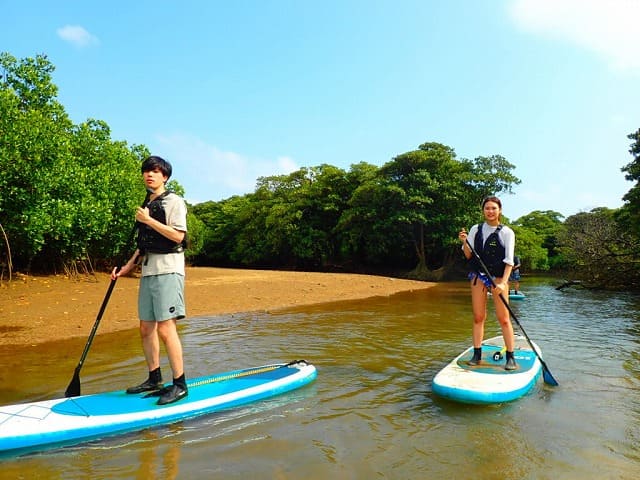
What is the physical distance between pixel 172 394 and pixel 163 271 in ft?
3.84

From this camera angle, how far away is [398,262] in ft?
143

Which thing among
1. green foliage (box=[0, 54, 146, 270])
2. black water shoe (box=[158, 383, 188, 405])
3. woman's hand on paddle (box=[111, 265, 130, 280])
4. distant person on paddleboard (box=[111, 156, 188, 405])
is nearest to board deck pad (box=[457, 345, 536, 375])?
black water shoe (box=[158, 383, 188, 405])

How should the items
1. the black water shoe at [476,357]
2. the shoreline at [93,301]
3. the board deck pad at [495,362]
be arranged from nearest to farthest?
the board deck pad at [495,362] < the black water shoe at [476,357] < the shoreline at [93,301]

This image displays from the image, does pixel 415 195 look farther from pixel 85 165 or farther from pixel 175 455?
pixel 175 455

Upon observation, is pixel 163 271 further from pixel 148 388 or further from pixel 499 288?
pixel 499 288

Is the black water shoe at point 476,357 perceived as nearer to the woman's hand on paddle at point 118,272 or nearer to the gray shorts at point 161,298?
the gray shorts at point 161,298

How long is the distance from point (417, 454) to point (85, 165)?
18.7 metres

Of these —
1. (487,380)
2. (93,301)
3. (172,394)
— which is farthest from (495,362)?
(93,301)

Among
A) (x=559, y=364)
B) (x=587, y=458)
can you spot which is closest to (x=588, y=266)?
(x=559, y=364)

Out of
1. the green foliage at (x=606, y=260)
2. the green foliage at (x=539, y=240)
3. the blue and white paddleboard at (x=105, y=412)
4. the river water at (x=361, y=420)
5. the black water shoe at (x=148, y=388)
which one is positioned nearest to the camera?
the river water at (x=361, y=420)

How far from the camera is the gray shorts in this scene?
4008mm

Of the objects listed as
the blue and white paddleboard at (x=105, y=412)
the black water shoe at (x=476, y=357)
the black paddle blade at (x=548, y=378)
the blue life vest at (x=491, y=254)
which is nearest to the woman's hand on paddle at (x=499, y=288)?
the blue life vest at (x=491, y=254)

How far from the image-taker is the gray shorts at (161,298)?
4008 mm

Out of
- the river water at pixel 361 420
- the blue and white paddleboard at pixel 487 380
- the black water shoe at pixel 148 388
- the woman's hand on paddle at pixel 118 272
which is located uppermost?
the woman's hand on paddle at pixel 118 272
